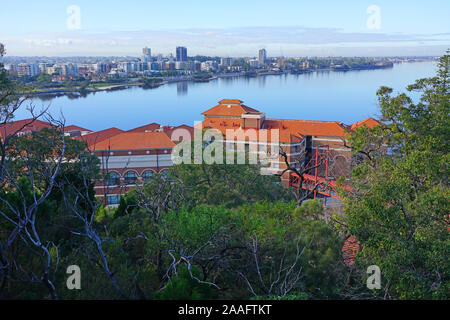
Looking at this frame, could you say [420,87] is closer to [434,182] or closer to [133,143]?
[434,182]

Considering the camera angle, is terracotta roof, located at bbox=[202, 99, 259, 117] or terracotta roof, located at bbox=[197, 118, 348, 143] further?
terracotta roof, located at bbox=[202, 99, 259, 117]

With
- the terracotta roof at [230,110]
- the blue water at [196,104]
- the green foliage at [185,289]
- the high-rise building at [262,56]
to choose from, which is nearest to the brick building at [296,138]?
the terracotta roof at [230,110]

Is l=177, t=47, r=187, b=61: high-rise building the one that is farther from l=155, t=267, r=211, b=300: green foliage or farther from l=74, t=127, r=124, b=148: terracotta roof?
l=155, t=267, r=211, b=300: green foliage

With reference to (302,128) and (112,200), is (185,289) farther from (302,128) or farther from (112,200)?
(302,128)

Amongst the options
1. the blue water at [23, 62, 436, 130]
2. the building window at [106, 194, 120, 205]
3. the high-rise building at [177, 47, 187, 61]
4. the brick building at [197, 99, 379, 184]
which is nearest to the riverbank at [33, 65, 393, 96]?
the blue water at [23, 62, 436, 130]

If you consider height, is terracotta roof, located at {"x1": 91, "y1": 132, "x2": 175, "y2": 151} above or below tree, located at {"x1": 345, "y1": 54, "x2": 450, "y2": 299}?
below
